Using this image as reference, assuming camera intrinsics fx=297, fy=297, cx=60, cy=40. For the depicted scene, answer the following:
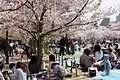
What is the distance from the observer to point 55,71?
9.44m

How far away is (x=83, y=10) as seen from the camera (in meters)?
14.7

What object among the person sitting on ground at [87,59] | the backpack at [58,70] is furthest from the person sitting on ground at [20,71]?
the person sitting on ground at [87,59]

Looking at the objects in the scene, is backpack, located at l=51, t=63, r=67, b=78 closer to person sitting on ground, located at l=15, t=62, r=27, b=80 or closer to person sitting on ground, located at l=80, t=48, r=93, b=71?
person sitting on ground, located at l=15, t=62, r=27, b=80

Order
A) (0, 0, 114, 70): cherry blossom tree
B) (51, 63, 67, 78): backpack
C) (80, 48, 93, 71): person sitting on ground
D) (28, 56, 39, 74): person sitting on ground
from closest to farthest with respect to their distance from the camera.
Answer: (51, 63, 67, 78): backpack
(28, 56, 39, 74): person sitting on ground
(80, 48, 93, 71): person sitting on ground
(0, 0, 114, 70): cherry blossom tree

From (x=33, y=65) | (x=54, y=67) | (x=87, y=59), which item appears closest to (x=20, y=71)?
(x=54, y=67)

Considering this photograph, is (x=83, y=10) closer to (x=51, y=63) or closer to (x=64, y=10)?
(x=64, y=10)

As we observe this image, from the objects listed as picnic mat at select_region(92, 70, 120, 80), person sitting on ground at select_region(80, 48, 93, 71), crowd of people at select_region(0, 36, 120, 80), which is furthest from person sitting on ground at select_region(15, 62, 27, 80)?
person sitting on ground at select_region(80, 48, 93, 71)

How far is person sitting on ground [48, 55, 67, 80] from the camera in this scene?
941cm

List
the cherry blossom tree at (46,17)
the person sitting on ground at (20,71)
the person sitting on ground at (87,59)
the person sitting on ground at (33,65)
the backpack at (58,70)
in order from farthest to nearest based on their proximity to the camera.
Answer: the cherry blossom tree at (46,17), the person sitting on ground at (87,59), the person sitting on ground at (33,65), the backpack at (58,70), the person sitting on ground at (20,71)

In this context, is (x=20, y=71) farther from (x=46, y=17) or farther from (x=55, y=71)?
(x=46, y=17)

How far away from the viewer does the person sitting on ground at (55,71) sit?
941cm

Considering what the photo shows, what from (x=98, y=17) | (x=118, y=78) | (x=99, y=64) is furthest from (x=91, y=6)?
(x=118, y=78)

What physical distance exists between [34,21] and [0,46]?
28.0ft

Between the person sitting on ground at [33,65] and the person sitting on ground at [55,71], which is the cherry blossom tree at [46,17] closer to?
the person sitting on ground at [33,65]
